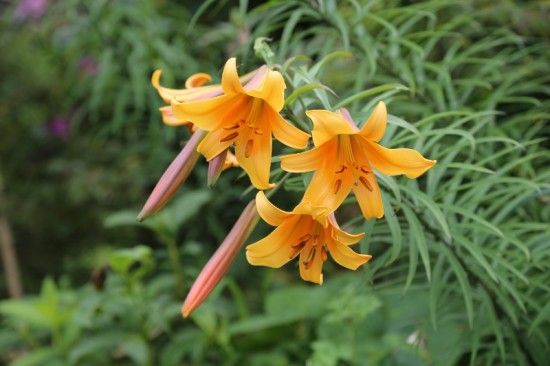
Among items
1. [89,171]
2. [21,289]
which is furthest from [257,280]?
[21,289]

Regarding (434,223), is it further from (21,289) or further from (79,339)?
(21,289)

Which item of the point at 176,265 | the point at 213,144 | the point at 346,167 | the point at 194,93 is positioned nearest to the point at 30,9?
the point at 176,265

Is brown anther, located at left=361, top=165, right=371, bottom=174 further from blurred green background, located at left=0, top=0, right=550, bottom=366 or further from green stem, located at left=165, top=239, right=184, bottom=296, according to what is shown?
green stem, located at left=165, top=239, right=184, bottom=296

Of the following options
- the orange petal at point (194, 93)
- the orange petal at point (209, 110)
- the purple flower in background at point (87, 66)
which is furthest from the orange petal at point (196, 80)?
the purple flower in background at point (87, 66)

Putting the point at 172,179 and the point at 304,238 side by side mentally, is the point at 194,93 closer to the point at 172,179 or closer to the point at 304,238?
the point at 172,179

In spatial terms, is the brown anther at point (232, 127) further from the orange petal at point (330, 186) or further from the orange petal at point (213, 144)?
the orange petal at point (330, 186)

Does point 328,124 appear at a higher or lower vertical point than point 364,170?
higher

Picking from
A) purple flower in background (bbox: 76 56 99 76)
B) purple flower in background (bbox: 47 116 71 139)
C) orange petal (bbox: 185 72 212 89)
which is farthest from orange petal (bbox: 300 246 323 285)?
purple flower in background (bbox: 47 116 71 139)
